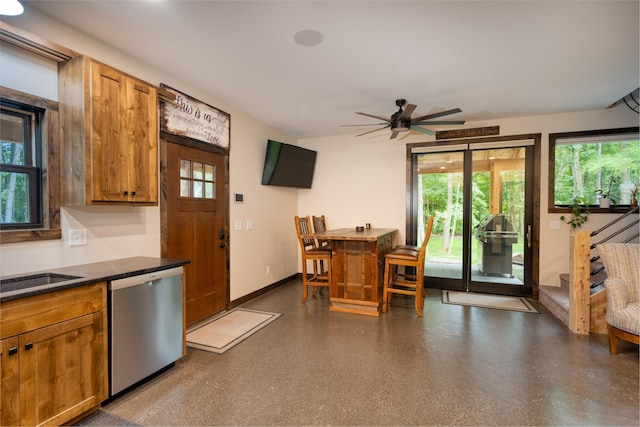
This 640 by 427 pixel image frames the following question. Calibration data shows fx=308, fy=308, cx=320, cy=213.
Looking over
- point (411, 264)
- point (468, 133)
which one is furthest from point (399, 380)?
point (468, 133)

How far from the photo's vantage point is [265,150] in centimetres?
486

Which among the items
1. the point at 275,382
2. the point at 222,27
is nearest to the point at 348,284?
the point at 275,382

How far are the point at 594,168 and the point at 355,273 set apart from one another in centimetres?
373

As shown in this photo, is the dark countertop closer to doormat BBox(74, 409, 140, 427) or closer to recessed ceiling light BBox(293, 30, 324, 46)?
doormat BBox(74, 409, 140, 427)

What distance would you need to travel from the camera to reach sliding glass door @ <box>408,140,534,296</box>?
15.3 feet

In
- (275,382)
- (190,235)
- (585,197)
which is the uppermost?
(585,197)

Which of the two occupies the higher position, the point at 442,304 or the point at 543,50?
the point at 543,50

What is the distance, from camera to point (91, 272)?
6.95ft

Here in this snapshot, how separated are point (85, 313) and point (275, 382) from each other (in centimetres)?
138

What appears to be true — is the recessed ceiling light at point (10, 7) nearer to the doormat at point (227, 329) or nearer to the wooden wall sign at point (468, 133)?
the doormat at point (227, 329)

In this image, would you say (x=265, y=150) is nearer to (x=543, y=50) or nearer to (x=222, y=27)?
(x=222, y=27)

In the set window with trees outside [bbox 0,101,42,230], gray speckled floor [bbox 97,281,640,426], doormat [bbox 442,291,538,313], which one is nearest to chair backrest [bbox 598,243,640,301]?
gray speckled floor [bbox 97,281,640,426]

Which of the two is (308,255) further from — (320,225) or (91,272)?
(91,272)

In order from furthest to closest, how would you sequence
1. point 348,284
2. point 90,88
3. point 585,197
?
1. point 585,197
2. point 348,284
3. point 90,88
